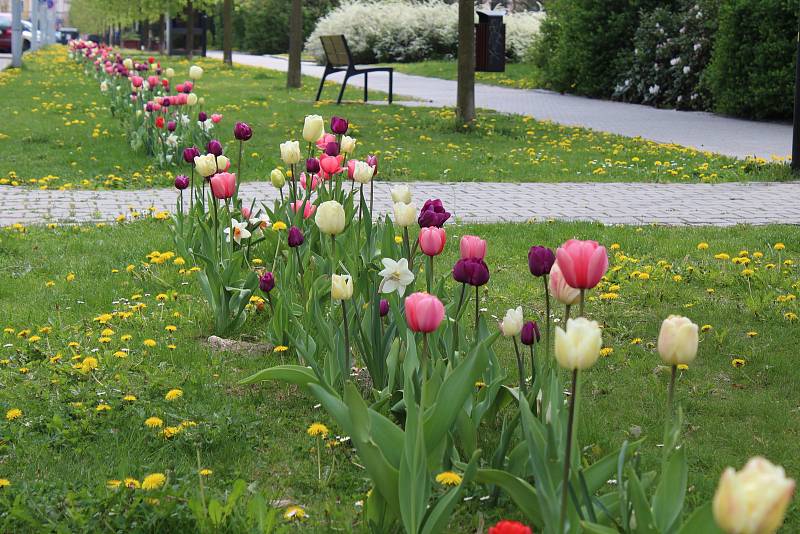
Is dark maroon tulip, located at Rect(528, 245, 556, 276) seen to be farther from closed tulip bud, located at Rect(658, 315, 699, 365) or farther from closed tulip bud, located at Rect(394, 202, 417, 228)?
closed tulip bud, located at Rect(394, 202, 417, 228)

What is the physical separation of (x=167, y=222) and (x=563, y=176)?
4303 millimetres

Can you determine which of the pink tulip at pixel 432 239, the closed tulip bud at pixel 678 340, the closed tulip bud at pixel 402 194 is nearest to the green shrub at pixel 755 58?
the closed tulip bud at pixel 402 194

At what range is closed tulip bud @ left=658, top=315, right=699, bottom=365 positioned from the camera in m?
2.00

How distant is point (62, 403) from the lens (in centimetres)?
361

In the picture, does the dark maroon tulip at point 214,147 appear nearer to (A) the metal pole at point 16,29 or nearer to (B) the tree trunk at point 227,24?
(A) the metal pole at point 16,29

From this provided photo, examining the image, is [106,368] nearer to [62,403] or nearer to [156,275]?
[62,403]

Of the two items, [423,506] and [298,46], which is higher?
[298,46]

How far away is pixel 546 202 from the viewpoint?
28.0 ft

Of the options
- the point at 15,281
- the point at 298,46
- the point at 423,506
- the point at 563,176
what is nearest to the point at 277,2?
the point at 298,46

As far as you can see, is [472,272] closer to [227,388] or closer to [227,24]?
[227,388]

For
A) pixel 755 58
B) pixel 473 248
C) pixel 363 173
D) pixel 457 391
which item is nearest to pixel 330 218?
pixel 473 248

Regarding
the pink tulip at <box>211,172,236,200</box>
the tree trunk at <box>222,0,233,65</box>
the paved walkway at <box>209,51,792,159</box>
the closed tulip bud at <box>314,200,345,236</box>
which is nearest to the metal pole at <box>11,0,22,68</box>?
the tree trunk at <box>222,0,233,65</box>

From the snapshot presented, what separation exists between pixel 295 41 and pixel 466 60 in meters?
7.67

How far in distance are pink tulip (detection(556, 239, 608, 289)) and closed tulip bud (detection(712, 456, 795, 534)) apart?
868 mm
